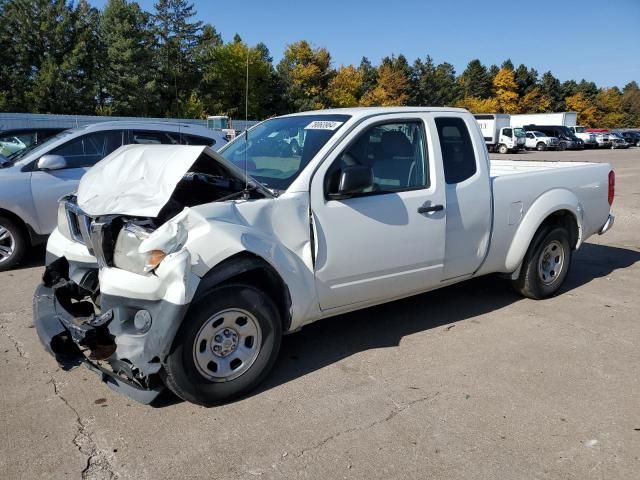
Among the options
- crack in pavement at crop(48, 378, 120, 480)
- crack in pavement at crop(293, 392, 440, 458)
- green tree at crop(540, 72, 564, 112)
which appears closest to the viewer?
A: crack in pavement at crop(48, 378, 120, 480)

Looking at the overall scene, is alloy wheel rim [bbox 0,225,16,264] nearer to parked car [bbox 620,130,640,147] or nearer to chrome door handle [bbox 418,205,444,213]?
chrome door handle [bbox 418,205,444,213]

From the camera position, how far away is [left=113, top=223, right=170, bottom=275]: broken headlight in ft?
10.3

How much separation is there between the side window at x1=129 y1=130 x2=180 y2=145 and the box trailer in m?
52.2

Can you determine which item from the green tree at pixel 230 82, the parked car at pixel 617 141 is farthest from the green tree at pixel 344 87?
the parked car at pixel 617 141

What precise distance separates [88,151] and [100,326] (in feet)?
15.3

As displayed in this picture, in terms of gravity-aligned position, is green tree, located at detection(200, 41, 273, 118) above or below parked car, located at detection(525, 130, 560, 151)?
above

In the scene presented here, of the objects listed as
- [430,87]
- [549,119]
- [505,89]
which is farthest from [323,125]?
[505,89]

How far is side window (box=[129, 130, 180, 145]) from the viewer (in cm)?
757

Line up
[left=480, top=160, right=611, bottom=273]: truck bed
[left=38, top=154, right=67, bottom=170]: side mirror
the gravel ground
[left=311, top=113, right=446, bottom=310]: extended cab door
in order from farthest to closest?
[left=38, top=154, right=67, bottom=170]: side mirror → [left=480, top=160, right=611, bottom=273]: truck bed → [left=311, top=113, right=446, bottom=310]: extended cab door → the gravel ground

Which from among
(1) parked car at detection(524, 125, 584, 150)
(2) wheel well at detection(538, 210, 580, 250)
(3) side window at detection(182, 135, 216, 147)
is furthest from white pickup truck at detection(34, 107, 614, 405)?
(1) parked car at detection(524, 125, 584, 150)

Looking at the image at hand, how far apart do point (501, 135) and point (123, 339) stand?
42.5 m

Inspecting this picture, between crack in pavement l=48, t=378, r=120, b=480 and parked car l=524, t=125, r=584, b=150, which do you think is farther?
parked car l=524, t=125, r=584, b=150

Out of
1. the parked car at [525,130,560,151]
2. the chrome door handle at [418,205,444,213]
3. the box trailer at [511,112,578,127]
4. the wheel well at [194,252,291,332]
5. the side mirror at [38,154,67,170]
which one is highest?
the box trailer at [511,112,578,127]

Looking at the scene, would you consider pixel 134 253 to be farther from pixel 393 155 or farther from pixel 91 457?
pixel 393 155
